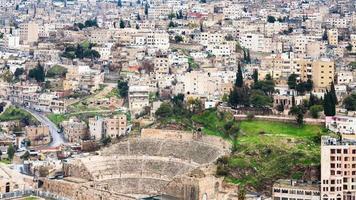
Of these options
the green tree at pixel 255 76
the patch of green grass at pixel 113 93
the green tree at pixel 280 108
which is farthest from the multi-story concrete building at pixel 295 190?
the patch of green grass at pixel 113 93

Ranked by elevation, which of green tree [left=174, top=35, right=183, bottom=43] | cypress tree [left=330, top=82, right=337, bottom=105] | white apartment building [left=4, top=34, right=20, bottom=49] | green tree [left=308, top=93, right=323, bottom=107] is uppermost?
cypress tree [left=330, top=82, right=337, bottom=105]

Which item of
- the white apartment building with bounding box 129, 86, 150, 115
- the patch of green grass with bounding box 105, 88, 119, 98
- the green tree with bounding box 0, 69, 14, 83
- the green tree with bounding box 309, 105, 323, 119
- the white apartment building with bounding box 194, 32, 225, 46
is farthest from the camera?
the white apartment building with bounding box 194, 32, 225, 46

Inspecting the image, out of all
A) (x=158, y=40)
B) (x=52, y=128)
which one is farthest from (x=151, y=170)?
(x=158, y=40)

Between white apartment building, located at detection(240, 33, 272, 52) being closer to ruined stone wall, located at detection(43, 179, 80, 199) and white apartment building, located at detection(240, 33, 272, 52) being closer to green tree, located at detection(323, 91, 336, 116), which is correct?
green tree, located at detection(323, 91, 336, 116)

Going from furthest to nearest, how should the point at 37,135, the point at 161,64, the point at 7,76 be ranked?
the point at 7,76, the point at 161,64, the point at 37,135

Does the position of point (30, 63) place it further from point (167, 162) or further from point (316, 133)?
point (316, 133)

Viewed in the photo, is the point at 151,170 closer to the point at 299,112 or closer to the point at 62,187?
the point at 62,187

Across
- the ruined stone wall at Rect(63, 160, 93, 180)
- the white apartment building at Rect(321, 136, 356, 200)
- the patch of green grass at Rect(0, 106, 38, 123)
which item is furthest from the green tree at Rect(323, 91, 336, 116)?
the patch of green grass at Rect(0, 106, 38, 123)
